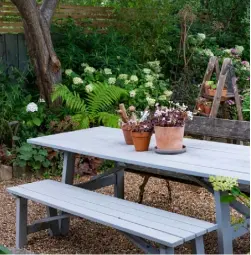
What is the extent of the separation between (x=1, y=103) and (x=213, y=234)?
323 centimetres

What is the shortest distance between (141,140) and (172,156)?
10.5 inches

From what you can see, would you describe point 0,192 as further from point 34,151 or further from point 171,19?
point 171,19

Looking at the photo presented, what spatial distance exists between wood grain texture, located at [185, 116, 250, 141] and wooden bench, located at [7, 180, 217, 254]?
1.25 m

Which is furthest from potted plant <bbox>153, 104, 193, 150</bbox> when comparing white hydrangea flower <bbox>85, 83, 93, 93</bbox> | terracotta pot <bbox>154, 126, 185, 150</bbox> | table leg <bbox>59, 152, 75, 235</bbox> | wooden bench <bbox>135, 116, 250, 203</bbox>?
white hydrangea flower <bbox>85, 83, 93, 93</bbox>

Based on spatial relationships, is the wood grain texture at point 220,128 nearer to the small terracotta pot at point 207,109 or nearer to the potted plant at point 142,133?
the potted plant at point 142,133

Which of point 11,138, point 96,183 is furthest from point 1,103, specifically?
point 96,183

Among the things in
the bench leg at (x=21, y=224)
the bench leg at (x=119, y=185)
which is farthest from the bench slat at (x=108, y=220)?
the bench leg at (x=119, y=185)

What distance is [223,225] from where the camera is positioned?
3.40 metres

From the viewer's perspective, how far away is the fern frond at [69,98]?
651cm

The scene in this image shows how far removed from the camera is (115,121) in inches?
252

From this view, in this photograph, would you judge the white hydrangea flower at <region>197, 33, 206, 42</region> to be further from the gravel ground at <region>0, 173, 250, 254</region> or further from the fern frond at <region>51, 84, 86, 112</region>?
the gravel ground at <region>0, 173, 250, 254</region>

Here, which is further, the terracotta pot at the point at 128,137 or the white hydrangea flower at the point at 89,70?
the white hydrangea flower at the point at 89,70

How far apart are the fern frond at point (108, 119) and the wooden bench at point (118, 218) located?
6.84 feet

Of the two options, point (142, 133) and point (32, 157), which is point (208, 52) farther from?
point (142, 133)
